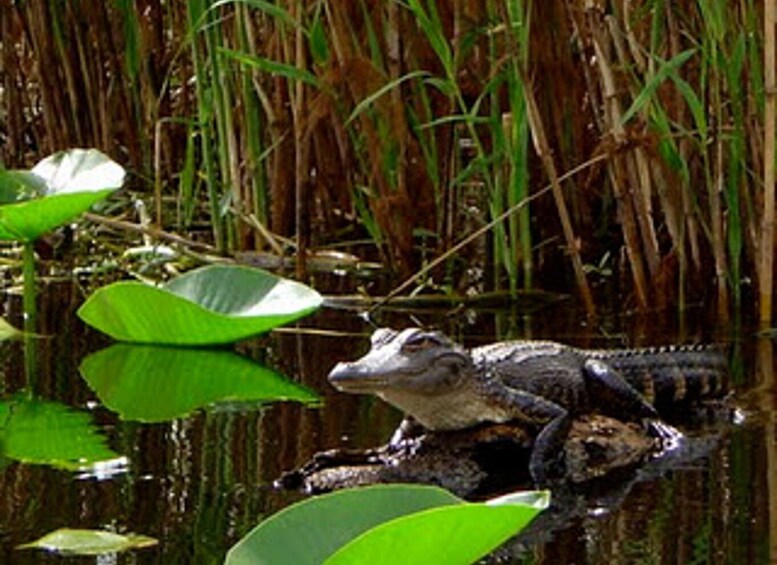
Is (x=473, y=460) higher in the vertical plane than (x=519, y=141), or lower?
lower

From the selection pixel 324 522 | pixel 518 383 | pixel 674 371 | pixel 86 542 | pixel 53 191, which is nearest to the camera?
pixel 324 522

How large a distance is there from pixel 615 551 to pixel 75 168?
209cm

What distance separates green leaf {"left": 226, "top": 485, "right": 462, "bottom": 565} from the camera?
211cm

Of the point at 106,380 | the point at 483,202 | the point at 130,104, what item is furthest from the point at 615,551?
the point at 130,104

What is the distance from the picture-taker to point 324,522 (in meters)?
2.15

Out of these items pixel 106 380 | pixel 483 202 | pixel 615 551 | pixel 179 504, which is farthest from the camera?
pixel 483 202

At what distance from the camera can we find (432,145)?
15.2 feet

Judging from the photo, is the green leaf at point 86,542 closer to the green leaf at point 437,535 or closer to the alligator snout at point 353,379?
the alligator snout at point 353,379

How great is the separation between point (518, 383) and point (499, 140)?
3.69ft

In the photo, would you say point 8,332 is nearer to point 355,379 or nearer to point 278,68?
point 278,68

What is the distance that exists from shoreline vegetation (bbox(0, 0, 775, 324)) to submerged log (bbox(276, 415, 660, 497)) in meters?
0.90

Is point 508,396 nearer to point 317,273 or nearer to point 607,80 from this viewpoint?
point 607,80

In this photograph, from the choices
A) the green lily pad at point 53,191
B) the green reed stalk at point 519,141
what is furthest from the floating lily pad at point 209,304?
the green reed stalk at point 519,141

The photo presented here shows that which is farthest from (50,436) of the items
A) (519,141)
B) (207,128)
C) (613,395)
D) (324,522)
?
(207,128)
